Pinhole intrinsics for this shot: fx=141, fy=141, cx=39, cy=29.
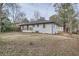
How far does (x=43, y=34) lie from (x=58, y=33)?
17 cm

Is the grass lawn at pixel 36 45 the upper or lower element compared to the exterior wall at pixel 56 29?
lower

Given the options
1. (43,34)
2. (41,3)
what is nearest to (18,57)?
(43,34)

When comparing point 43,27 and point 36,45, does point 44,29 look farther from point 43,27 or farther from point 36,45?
point 36,45

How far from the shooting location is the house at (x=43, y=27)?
5.28 feet

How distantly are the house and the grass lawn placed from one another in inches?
2.3

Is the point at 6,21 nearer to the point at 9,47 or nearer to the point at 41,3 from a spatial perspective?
the point at 9,47

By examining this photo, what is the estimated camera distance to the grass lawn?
1604mm

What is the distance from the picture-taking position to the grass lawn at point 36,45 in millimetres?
1604

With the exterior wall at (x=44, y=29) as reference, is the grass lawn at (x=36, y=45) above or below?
below

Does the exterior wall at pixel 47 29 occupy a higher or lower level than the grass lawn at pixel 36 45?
higher

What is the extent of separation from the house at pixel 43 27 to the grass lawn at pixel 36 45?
6 centimetres

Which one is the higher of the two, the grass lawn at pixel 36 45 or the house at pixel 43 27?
the house at pixel 43 27

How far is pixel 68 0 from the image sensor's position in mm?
1621

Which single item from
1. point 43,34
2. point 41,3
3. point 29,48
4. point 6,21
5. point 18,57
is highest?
point 41,3
